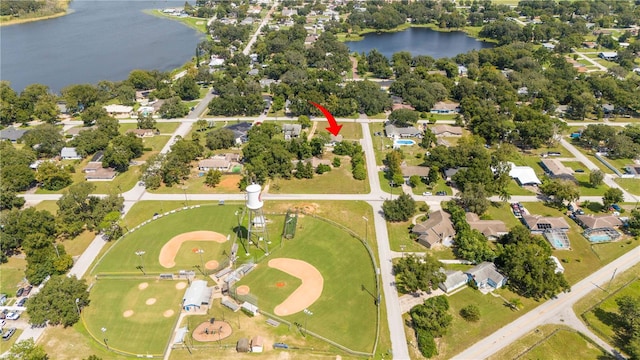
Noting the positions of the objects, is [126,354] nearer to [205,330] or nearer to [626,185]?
[205,330]

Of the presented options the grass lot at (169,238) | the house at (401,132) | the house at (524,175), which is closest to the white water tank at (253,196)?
the grass lot at (169,238)

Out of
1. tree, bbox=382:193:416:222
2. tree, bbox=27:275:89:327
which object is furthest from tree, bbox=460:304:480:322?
tree, bbox=27:275:89:327

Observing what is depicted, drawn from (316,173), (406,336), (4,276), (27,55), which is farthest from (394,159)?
(27,55)

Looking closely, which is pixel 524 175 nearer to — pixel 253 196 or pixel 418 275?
pixel 418 275

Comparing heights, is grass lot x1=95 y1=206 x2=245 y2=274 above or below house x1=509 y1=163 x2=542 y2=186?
below

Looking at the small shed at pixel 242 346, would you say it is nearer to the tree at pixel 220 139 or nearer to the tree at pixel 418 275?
the tree at pixel 418 275

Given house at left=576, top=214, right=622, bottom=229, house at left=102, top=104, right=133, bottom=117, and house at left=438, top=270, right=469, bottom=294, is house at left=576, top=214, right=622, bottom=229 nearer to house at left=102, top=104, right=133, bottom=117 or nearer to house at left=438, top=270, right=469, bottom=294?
house at left=438, top=270, right=469, bottom=294
